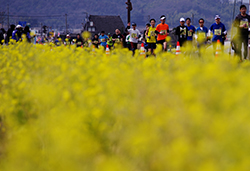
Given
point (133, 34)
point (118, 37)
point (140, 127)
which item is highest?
point (133, 34)

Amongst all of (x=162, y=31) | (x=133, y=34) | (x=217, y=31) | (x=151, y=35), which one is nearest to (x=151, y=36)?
(x=151, y=35)

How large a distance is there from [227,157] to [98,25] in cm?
8905

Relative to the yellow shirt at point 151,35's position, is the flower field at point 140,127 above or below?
below

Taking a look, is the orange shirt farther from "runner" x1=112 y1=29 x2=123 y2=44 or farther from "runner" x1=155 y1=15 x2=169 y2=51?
"runner" x1=112 y1=29 x2=123 y2=44

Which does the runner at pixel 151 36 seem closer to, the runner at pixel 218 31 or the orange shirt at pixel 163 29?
the orange shirt at pixel 163 29

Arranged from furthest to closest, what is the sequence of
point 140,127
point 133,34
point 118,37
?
point 118,37 → point 133,34 → point 140,127

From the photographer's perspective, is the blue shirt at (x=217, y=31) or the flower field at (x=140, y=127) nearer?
the flower field at (x=140, y=127)

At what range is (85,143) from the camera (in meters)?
2.64

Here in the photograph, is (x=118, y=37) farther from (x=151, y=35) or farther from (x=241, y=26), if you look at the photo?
Result: (x=241, y=26)

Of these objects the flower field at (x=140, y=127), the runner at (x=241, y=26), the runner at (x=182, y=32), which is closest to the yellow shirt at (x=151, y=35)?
the runner at (x=182, y=32)

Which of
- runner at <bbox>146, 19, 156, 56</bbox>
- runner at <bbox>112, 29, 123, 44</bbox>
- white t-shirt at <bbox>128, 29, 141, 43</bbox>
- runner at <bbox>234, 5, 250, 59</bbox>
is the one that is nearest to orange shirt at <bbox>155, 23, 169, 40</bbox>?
runner at <bbox>146, 19, 156, 56</bbox>

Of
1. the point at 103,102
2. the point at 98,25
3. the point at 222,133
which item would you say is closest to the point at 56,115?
the point at 103,102

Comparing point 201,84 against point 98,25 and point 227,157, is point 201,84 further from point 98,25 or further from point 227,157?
point 98,25

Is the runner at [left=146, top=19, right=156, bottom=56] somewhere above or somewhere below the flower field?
above
